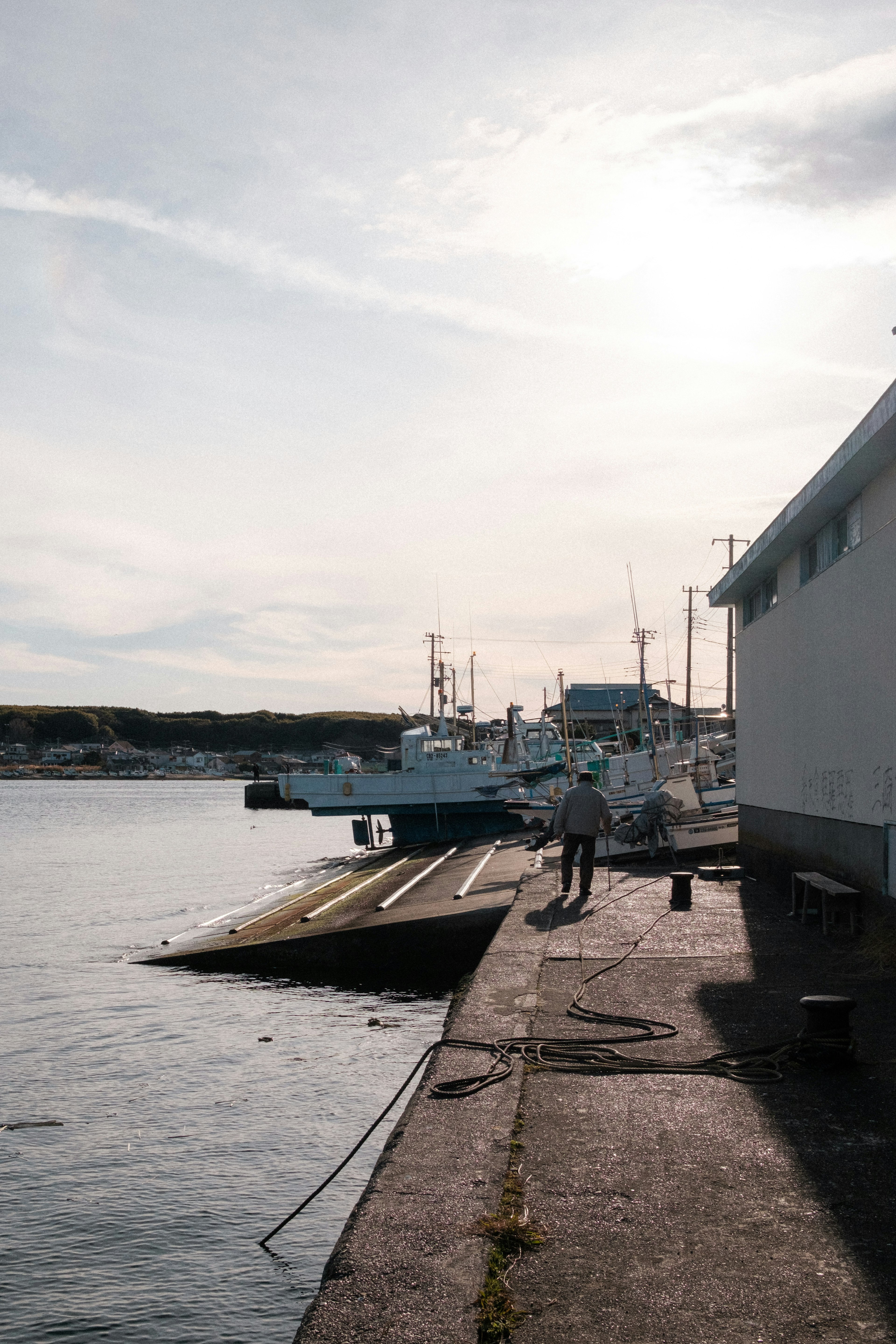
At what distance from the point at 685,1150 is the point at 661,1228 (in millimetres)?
884

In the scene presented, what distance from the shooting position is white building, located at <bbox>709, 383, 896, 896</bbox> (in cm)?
1009

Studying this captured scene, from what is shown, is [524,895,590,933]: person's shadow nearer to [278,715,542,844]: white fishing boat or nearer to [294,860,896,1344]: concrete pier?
[294,860,896,1344]: concrete pier

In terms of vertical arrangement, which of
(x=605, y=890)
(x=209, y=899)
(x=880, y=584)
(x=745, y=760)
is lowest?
(x=209, y=899)

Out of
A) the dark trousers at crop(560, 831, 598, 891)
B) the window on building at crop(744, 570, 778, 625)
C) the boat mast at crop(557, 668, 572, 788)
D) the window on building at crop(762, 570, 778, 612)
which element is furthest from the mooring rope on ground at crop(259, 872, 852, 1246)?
the boat mast at crop(557, 668, 572, 788)

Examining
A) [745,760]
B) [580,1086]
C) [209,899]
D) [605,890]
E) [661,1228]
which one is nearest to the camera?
[661,1228]

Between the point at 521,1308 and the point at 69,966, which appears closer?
the point at 521,1308

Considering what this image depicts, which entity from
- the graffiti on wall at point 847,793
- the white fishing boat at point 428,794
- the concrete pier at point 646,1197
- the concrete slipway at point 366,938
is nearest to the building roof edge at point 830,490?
the graffiti on wall at point 847,793

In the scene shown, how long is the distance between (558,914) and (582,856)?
1.05 meters

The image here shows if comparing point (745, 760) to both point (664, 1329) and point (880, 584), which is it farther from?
point (664, 1329)

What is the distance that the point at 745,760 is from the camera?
1750cm

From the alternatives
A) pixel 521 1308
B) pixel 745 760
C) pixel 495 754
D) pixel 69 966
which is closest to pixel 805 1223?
pixel 521 1308

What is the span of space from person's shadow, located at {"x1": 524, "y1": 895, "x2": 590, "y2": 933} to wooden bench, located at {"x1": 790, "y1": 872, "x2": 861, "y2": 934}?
247cm

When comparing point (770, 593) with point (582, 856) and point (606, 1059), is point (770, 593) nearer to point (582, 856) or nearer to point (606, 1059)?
point (582, 856)

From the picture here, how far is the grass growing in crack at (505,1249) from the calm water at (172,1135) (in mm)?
1902
